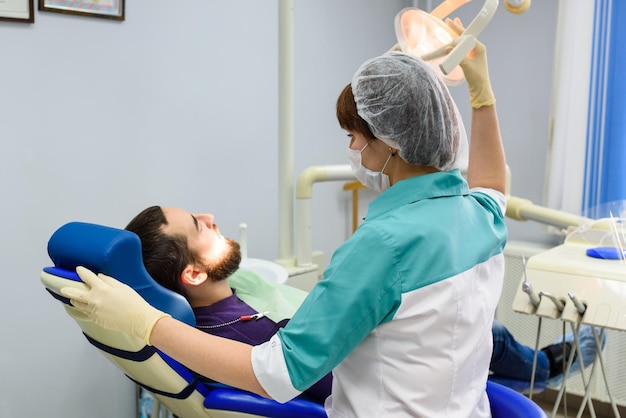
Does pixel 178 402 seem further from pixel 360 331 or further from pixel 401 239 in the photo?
pixel 401 239

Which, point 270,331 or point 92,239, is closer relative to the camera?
point 92,239

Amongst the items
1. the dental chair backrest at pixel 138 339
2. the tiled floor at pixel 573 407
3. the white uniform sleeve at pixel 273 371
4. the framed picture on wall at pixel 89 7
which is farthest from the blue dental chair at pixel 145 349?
the tiled floor at pixel 573 407

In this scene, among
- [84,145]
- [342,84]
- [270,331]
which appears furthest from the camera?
[342,84]

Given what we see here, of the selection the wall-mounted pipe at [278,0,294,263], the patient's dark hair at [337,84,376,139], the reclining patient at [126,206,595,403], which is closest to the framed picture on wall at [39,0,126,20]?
the wall-mounted pipe at [278,0,294,263]

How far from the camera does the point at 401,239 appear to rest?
1139mm

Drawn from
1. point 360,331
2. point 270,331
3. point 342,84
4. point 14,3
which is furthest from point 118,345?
point 342,84

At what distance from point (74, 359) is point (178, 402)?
86cm

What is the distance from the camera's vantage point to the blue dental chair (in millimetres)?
1371

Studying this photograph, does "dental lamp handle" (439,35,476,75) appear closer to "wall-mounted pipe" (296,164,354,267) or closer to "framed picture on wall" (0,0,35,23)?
"wall-mounted pipe" (296,164,354,267)

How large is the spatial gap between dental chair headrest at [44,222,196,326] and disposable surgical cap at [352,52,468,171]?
553 millimetres

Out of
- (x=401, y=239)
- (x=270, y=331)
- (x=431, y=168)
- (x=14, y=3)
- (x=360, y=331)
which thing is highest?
(x=14, y=3)

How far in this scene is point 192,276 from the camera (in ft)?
5.65

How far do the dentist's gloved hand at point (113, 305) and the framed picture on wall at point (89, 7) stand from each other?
107 cm

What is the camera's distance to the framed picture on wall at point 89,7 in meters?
2.05
